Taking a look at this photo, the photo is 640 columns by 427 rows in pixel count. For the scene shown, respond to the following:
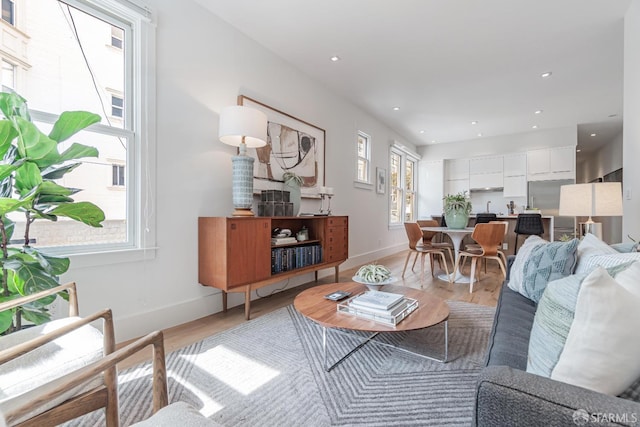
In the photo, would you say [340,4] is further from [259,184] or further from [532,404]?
[532,404]

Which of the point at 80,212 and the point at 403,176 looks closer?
the point at 80,212

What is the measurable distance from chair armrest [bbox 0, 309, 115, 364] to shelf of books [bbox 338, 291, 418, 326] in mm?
1164

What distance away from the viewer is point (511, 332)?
1.28m

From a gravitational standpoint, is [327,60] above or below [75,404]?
above

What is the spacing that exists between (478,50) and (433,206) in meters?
4.78

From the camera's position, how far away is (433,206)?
24.6 feet

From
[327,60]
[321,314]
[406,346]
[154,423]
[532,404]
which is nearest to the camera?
[532,404]

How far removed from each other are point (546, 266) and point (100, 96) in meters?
3.19

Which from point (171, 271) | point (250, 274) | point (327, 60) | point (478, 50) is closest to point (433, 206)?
point (478, 50)

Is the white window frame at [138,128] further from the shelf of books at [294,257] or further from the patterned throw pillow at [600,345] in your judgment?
the patterned throw pillow at [600,345]

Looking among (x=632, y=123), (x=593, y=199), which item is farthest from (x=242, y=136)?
(x=632, y=123)

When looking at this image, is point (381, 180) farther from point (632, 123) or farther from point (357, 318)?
point (357, 318)

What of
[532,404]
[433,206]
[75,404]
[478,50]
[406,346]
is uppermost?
[478,50]

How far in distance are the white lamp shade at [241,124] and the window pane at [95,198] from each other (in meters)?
0.75
